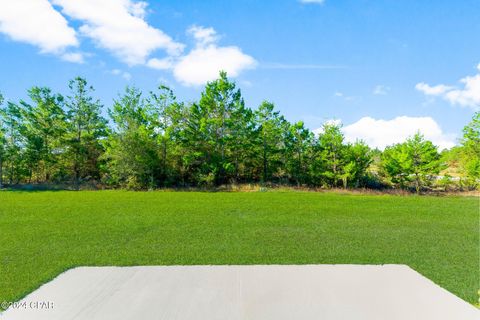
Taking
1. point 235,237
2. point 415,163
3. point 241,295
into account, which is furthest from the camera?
point 415,163

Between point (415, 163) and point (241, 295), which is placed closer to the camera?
point (241, 295)

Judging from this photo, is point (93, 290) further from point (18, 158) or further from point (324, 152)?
point (18, 158)

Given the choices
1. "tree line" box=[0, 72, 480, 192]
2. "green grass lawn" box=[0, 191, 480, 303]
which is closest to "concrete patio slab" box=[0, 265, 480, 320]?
"green grass lawn" box=[0, 191, 480, 303]

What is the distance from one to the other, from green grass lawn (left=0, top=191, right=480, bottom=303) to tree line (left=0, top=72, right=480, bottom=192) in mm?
6662

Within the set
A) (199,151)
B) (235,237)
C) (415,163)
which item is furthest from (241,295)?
(415,163)

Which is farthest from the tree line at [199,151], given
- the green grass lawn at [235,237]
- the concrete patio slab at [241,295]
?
the concrete patio slab at [241,295]

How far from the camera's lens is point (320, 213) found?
27.3ft

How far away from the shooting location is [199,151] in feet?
54.3

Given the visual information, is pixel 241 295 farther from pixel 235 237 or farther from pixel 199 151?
pixel 199 151

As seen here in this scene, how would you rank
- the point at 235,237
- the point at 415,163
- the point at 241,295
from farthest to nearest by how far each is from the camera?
the point at 415,163
the point at 235,237
the point at 241,295

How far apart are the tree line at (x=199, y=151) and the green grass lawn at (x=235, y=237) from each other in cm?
666

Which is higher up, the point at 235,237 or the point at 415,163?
the point at 415,163

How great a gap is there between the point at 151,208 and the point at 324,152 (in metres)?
10.7

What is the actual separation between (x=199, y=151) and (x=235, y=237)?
11.2 meters
